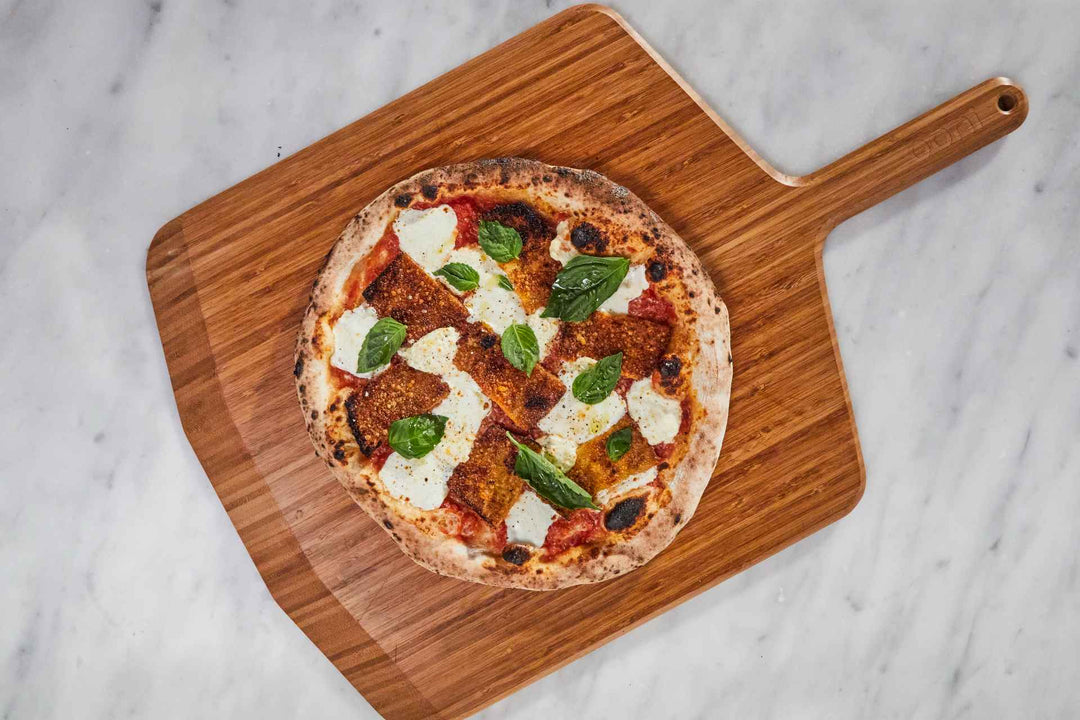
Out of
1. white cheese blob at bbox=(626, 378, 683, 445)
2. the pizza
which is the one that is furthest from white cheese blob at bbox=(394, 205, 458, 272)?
white cheese blob at bbox=(626, 378, 683, 445)

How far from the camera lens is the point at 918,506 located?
10.7 feet

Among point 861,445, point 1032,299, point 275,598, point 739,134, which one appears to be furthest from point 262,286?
point 1032,299

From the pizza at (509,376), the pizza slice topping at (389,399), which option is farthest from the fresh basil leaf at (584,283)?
the pizza slice topping at (389,399)

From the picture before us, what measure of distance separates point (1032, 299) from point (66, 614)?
3.95m

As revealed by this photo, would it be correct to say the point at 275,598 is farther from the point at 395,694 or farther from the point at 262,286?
the point at 262,286

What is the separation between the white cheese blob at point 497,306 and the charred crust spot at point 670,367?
51 cm

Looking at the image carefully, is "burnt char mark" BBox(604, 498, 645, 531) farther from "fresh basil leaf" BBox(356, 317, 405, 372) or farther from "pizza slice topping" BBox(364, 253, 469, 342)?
"fresh basil leaf" BBox(356, 317, 405, 372)

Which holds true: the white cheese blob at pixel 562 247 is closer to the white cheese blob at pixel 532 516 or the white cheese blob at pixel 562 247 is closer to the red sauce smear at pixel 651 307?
the red sauce smear at pixel 651 307

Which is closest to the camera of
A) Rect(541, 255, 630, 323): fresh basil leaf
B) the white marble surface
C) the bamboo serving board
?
A: Rect(541, 255, 630, 323): fresh basil leaf

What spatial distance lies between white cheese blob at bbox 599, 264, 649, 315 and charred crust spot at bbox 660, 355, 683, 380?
0.73 feet

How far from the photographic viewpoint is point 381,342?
2848mm

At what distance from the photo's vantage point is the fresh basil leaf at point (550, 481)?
2807 mm

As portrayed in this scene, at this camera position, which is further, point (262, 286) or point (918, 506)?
point (918, 506)

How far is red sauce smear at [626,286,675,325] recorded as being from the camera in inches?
115
